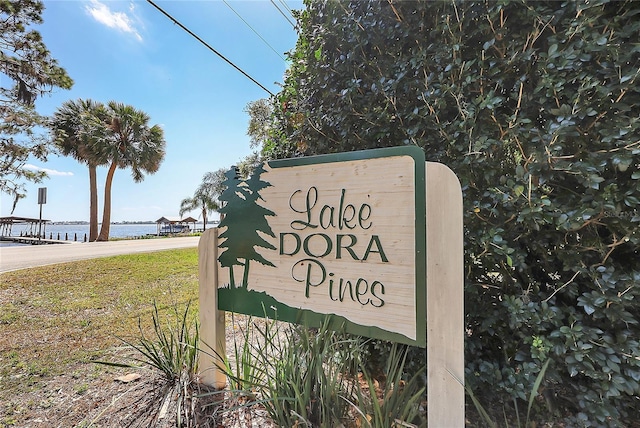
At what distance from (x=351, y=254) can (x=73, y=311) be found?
4.22 metres

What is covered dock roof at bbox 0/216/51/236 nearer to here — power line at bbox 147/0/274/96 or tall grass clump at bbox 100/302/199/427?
power line at bbox 147/0/274/96

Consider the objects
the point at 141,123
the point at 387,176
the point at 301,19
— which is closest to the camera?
the point at 387,176

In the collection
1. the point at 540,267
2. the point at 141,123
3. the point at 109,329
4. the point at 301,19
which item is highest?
the point at 141,123

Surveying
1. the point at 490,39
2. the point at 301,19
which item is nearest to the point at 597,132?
the point at 490,39

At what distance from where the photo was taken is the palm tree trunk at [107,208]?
609 inches

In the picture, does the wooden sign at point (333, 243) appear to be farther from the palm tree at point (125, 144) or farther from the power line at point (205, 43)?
the palm tree at point (125, 144)

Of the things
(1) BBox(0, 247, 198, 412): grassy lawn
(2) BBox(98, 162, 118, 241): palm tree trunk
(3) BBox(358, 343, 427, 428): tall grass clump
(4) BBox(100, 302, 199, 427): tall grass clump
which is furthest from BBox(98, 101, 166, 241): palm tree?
(3) BBox(358, 343, 427, 428): tall grass clump

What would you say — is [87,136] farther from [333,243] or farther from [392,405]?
[392,405]

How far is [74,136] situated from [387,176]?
66.0 feet

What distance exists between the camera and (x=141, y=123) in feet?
55.1

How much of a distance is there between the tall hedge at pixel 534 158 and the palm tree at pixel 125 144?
58.5 ft

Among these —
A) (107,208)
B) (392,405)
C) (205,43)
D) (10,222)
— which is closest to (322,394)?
(392,405)

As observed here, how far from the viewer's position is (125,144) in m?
16.1

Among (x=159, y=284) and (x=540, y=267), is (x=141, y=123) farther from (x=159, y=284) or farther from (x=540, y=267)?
(x=540, y=267)
